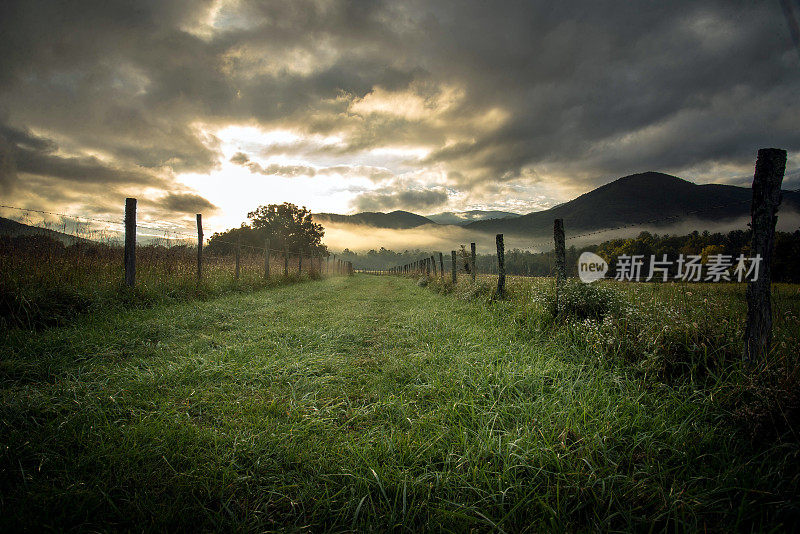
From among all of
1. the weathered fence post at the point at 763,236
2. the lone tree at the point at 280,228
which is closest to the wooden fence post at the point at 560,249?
the weathered fence post at the point at 763,236

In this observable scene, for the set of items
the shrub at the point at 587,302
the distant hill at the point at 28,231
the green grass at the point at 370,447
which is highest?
the distant hill at the point at 28,231

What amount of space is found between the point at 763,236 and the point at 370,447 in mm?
4346

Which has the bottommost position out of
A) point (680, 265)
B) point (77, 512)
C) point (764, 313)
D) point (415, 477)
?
point (415, 477)

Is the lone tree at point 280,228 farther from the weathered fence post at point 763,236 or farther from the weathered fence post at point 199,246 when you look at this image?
the weathered fence post at point 763,236

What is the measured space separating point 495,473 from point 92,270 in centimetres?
924

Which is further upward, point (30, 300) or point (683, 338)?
point (30, 300)

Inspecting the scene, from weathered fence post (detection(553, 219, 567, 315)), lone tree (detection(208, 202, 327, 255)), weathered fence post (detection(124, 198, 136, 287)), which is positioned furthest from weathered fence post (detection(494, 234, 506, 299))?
lone tree (detection(208, 202, 327, 255))

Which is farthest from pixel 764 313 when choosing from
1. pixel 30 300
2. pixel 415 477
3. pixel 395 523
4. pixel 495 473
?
pixel 30 300

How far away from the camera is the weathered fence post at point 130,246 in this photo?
286 inches

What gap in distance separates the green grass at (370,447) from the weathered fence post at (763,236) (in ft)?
2.19

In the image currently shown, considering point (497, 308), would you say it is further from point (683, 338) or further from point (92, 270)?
point (92, 270)

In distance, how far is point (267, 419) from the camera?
7.79 ft

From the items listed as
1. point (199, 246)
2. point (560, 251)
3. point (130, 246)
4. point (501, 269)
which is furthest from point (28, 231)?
point (560, 251)

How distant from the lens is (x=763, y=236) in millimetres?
3025
